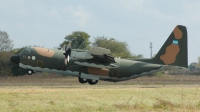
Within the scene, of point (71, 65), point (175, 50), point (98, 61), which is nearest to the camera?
point (98, 61)

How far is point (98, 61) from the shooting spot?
1550 inches

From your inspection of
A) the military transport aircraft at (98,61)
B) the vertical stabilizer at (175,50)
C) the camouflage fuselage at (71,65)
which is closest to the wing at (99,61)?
the military transport aircraft at (98,61)

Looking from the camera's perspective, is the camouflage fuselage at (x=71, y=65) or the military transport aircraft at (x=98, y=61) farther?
the camouflage fuselage at (x=71, y=65)

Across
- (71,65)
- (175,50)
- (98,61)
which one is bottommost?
(71,65)

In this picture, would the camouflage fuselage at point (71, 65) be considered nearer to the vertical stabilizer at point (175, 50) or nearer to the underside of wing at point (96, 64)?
the underside of wing at point (96, 64)

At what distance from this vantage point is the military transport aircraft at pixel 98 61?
126 ft

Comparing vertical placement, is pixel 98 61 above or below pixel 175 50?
below

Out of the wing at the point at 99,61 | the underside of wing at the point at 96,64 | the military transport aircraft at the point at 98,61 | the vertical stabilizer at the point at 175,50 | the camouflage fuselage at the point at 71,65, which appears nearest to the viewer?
the wing at the point at 99,61

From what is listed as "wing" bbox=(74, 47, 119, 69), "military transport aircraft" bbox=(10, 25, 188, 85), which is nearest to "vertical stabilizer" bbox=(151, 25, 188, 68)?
"military transport aircraft" bbox=(10, 25, 188, 85)

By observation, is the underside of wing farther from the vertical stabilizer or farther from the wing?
the vertical stabilizer

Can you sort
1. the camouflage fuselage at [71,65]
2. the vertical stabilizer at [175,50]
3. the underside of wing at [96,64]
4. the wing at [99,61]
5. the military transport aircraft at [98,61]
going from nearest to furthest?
the wing at [99,61] < the military transport aircraft at [98,61] < the camouflage fuselage at [71,65] < the underside of wing at [96,64] < the vertical stabilizer at [175,50]

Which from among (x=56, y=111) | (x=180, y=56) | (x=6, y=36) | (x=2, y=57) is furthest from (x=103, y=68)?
(x=6, y=36)

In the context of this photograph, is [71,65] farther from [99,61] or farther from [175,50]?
[175,50]

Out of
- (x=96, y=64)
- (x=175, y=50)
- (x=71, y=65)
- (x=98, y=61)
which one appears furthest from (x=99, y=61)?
(x=175, y=50)
